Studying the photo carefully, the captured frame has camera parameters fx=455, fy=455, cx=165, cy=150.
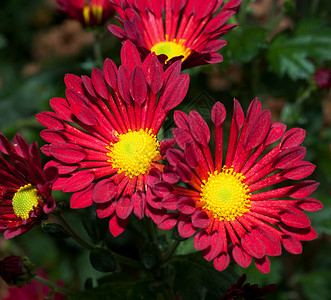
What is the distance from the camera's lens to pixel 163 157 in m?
1.03

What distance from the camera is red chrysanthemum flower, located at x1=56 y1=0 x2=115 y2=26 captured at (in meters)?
1.69

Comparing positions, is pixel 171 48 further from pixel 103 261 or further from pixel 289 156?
pixel 103 261

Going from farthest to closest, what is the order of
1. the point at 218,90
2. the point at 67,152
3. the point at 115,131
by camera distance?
the point at 218,90 → the point at 115,131 → the point at 67,152

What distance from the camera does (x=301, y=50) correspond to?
1751mm

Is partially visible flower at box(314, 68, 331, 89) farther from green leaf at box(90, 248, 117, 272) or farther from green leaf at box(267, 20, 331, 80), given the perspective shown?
green leaf at box(90, 248, 117, 272)

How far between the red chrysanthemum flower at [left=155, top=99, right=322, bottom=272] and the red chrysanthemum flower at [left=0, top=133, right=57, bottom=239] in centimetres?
25

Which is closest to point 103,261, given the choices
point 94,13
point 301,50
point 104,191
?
point 104,191

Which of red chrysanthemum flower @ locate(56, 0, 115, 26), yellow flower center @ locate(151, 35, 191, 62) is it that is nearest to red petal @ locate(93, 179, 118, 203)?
yellow flower center @ locate(151, 35, 191, 62)

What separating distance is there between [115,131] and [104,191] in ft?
0.83

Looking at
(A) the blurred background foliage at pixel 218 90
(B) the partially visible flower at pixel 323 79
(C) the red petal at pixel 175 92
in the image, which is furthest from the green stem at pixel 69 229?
(B) the partially visible flower at pixel 323 79

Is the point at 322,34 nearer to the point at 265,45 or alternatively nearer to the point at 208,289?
the point at 265,45

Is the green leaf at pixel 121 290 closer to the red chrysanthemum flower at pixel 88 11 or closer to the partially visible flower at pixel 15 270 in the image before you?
the partially visible flower at pixel 15 270

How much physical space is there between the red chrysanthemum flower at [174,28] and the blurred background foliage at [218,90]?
17 centimetres

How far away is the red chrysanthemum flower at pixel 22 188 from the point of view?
0.97m
